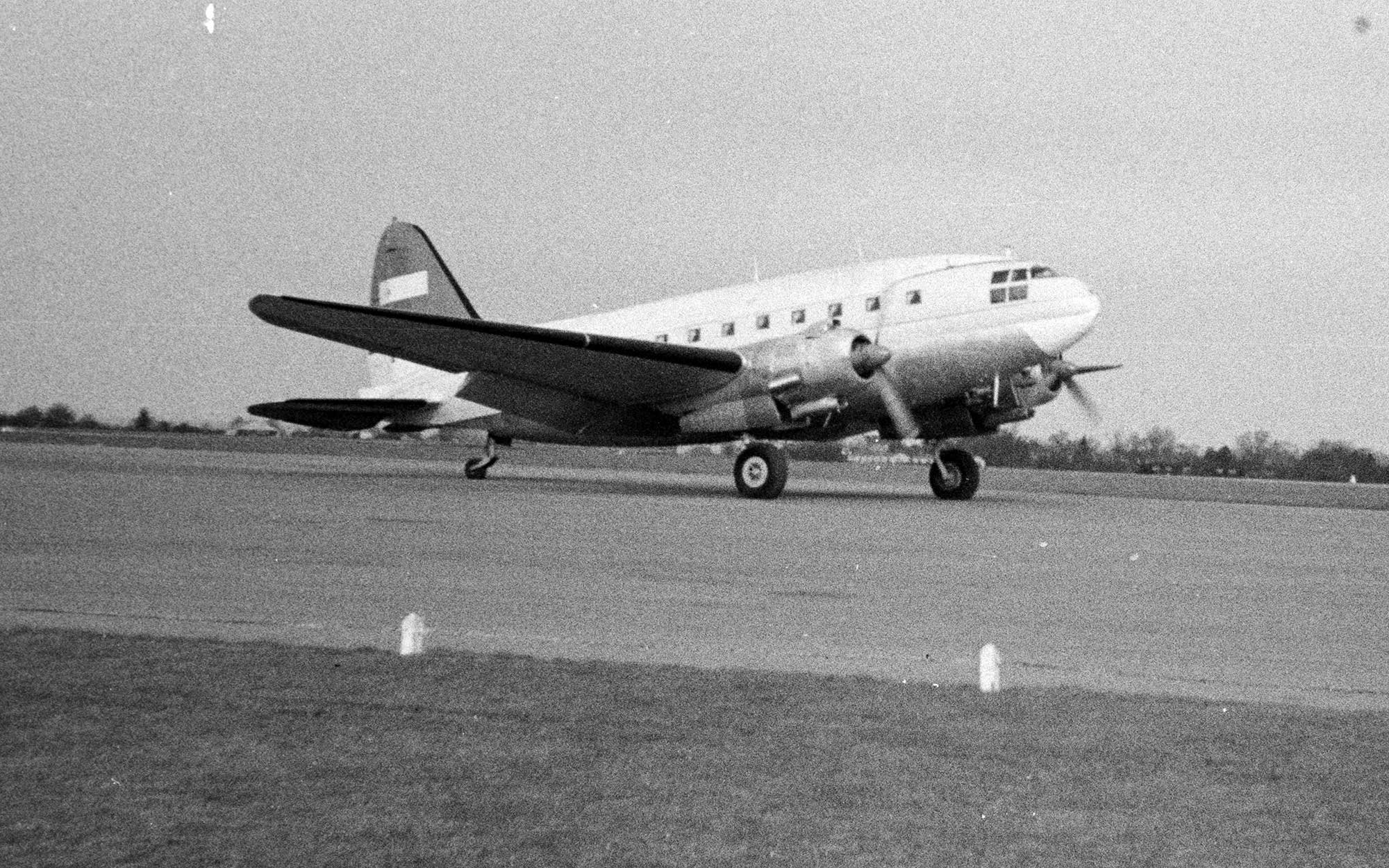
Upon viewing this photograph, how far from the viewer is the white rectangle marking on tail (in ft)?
131

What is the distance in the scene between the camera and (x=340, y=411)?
36.7 m

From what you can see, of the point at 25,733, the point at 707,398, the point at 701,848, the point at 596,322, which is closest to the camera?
the point at 701,848

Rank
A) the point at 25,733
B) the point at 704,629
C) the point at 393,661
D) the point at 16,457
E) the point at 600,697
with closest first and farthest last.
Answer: the point at 25,733, the point at 600,697, the point at 393,661, the point at 704,629, the point at 16,457

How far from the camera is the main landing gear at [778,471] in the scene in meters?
28.1

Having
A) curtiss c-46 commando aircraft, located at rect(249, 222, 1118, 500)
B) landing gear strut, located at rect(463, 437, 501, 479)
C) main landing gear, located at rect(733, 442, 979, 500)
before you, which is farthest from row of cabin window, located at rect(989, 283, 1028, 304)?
landing gear strut, located at rect(463, 437, 501, 479)

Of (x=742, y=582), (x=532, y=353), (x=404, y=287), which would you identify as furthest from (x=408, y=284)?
(x=742, y=582)

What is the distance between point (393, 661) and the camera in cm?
927

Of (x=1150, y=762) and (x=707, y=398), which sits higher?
(x=707, y=398)

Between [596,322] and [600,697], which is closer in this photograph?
[600,697]

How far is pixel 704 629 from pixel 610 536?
833 cm

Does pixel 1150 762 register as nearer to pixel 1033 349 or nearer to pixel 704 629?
pixel 704 629

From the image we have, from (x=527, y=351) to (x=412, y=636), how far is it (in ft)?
64.8

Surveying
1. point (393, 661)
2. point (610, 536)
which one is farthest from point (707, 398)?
point (393, 661)

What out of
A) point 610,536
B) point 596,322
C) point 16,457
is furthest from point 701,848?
point 16,457
